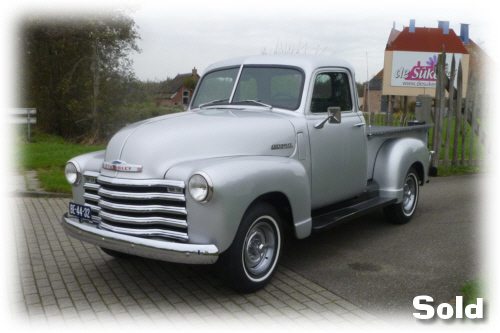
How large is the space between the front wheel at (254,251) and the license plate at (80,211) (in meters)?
1.29

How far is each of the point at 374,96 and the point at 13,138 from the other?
40719 mm

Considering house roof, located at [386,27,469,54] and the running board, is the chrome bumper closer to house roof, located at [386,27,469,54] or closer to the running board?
the running board

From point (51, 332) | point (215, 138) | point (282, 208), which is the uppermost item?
point (215, 138)

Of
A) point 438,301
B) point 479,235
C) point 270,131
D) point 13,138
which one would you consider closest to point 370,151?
point 479,235

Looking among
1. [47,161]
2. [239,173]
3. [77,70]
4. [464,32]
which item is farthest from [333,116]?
[464,32]

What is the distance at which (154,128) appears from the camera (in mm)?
4508

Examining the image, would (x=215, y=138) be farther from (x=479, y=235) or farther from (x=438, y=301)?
(x=479, y=235)

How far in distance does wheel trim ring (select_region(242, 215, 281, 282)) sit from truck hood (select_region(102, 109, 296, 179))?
649mm

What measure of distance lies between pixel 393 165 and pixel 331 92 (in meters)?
1.41

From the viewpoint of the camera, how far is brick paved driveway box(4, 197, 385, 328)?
3941mm

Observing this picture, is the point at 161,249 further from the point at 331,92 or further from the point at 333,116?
the point at 331,92

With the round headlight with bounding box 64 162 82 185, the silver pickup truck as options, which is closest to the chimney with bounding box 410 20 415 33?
the silver pickup truck

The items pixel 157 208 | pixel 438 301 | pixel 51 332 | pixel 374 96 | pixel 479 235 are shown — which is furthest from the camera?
pixel 374 96

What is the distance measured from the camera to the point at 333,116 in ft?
17.0
